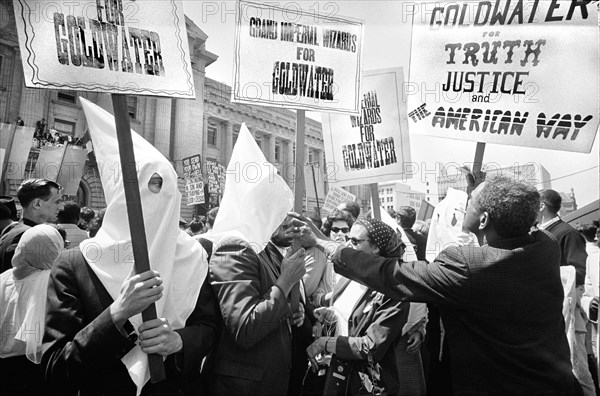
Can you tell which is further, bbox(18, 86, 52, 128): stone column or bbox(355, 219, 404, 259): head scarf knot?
bbox(18, 86, 52, 128): stone column

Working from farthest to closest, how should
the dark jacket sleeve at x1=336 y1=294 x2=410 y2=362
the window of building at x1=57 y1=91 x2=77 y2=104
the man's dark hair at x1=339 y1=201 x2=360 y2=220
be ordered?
the window of building at x1=57 y1=91 x2=77 y2=104 → the man's dark hair at x1=339 y1=201 x2=360 y2=220 → the dark jacket sleeve at x1=336 y1=294 x2=410 y2=362

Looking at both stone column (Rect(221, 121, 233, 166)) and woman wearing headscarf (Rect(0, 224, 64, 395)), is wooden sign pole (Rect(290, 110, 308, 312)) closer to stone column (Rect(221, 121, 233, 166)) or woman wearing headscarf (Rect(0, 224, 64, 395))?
woman wearing headscarf (Rect(0, 224, 64, 395))

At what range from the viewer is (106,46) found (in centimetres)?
158

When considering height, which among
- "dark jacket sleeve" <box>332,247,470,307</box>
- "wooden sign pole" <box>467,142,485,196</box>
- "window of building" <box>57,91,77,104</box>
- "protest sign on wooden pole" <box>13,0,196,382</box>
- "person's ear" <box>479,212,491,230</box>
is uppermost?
"window of building" <box>57,91,77,104</box>

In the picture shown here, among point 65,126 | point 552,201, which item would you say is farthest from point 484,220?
point 65,126

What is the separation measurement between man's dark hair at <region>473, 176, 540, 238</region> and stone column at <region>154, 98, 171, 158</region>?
2710 centimetres

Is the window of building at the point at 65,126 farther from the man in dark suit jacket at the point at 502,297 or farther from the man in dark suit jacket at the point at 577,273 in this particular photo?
the man in dark suit jacket at the point at 502,297

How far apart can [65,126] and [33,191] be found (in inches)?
978

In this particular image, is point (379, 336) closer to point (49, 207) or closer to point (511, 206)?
point (511, 206)

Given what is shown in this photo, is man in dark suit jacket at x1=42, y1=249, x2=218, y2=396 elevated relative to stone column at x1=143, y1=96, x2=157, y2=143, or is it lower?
lower

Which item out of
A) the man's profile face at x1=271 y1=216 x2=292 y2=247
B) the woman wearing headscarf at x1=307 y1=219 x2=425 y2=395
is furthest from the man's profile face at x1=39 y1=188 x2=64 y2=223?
the woman wearing headscarf at x1=307 y1=219 x2=425 y2=395

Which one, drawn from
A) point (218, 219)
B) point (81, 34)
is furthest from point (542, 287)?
point (81, 34)

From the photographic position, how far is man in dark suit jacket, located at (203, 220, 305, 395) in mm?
1837

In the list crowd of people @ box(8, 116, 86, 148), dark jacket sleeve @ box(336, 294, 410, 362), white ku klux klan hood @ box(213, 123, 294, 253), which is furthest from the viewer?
crowd of people @ box(8, 116, 86, 148)
